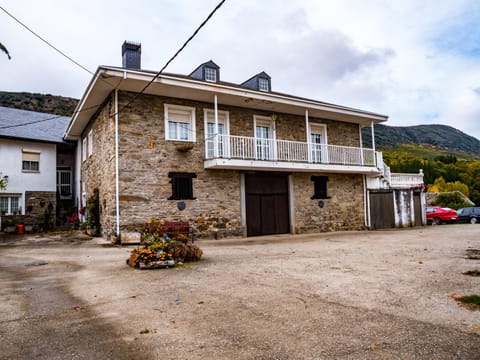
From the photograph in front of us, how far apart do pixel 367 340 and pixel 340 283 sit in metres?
2.35

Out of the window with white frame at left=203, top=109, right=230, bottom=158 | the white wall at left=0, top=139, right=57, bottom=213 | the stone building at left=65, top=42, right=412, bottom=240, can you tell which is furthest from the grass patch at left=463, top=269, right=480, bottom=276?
the white wall at left=0, top=139, right=57, bottom=213

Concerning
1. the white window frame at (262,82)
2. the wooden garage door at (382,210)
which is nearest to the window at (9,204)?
the white window frame at (262,82)

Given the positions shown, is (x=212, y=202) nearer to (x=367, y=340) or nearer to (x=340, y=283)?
(x=340, y=283)

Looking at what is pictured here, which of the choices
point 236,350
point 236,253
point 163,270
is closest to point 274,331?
point 236,350

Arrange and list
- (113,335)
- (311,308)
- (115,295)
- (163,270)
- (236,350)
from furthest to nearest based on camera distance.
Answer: (163,270) < (115,295) < (311,308) < (113,335) < (236,350)

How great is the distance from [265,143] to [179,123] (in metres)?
3.77

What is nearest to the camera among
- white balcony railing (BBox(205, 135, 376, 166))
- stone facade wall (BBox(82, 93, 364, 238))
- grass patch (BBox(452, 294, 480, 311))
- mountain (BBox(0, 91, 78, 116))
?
grass patch (BBox(452, 294, 480, 311))

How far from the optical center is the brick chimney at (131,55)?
14.8 meters

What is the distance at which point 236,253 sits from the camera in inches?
359

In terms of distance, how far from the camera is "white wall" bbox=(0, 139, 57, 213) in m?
17.4

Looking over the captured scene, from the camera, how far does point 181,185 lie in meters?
12.5

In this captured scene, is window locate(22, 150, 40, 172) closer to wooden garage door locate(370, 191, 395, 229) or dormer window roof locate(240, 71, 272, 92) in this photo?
dormer window roof locate(240, 71, 272, 92)

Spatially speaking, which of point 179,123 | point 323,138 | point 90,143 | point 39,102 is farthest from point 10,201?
point 39,102

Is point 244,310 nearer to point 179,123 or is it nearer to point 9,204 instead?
point 179,123
